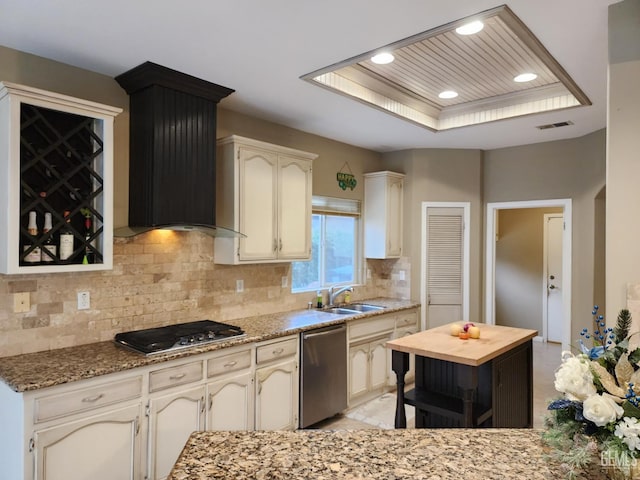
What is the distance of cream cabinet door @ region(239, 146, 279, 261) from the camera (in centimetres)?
338

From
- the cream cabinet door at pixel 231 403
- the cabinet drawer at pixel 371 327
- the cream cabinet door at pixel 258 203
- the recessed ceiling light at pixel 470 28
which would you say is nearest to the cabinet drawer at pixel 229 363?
the cream cabinet door at pixel 231 403

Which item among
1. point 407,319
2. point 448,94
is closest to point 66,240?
point 448,94

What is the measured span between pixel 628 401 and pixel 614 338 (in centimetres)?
18

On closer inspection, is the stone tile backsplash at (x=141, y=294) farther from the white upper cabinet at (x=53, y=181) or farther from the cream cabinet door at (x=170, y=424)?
the cream cabinet door at (x=170, y=424)

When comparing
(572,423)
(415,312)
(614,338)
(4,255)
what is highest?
(4,255)

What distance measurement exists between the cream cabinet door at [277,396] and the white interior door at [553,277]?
15.8ft

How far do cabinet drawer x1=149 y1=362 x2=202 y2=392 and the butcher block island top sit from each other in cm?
128

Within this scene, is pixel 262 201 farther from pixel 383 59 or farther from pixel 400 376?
pixel 400 376

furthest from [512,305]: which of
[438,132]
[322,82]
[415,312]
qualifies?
[322,82]

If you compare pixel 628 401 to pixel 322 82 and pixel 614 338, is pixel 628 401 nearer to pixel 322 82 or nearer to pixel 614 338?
pixel 614 338

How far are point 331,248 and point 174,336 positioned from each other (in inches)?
89.4

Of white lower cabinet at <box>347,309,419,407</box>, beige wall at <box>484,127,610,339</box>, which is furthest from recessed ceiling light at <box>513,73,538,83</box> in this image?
white lower cabinet at <box>347,309,419,407</box>

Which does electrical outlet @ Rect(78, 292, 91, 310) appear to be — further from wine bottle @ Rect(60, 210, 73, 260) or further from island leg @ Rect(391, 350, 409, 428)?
island leg @ Rect(391, 350, 409, 428)

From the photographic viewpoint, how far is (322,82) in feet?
9.81
